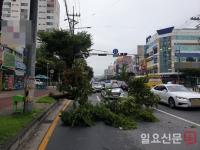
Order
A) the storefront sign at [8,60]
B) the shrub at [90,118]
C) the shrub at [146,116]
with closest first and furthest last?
the shrub at [90,118] < the shrub at [146,116] < the storefront sign at [8,60]

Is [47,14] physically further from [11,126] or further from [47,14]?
[11,126]

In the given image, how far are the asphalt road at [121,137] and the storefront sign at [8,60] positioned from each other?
3222cm

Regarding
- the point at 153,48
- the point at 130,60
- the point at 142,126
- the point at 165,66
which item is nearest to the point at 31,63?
the point at 142,126

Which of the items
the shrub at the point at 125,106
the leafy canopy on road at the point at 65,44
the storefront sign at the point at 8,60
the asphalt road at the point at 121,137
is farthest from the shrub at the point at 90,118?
the storefront sign at the point at 8,60

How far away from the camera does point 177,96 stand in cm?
2080

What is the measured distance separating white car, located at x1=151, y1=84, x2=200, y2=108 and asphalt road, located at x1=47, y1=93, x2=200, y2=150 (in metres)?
5.53

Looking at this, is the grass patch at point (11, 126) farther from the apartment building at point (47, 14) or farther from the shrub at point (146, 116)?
the apartment building at point (47, 14)

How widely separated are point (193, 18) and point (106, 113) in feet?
170

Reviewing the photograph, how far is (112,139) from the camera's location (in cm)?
1072

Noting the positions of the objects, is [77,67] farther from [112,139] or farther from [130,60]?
[130,60]

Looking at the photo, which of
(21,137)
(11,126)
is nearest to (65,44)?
(11,126)

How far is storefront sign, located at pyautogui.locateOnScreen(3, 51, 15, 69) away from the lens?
44.8 meters

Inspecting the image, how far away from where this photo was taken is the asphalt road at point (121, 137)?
9.57 metres

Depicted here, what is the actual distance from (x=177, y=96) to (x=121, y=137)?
10.3m
